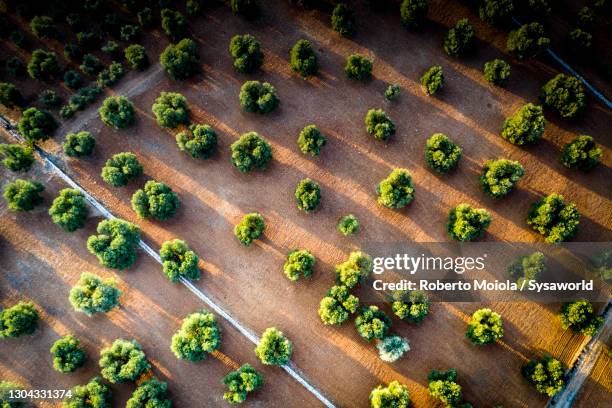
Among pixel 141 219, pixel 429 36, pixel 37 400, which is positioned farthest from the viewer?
pixel 429 36

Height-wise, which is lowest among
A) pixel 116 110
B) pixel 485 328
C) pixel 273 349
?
pixel 273 349

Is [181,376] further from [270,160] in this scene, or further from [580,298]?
[580,298]

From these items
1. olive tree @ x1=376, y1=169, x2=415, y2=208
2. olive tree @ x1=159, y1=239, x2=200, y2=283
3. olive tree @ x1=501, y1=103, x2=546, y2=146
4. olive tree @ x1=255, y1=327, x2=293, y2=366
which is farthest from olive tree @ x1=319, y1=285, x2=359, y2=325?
olive tree @ x1=501, y1=103, x2=546, y2=146

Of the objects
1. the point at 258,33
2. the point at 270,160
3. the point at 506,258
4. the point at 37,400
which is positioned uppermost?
the point at 258,33

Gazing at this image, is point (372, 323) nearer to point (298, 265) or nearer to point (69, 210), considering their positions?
point (298, 265)

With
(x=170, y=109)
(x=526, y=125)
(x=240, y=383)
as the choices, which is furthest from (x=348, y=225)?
(x=170, y=109)

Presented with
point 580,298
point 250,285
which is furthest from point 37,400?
point 580,298

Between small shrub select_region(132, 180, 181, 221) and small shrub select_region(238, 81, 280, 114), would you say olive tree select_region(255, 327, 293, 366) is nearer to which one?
small shrub select_region(132, 180, 181, 221)
